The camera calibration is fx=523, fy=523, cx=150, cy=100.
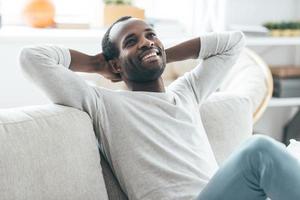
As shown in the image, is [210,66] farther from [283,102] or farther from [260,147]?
[283,102]

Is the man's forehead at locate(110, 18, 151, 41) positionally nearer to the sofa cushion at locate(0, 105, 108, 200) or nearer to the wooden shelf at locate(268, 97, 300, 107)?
the sofa cushion at locate(0, 105, 108, 200)

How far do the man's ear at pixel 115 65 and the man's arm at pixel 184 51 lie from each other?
202mm

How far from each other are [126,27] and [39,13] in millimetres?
1235

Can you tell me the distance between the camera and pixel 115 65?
1.73m

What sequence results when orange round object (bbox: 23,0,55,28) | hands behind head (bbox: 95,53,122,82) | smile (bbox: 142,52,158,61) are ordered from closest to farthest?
smile (bbox: 142,52,158,61)
hands behind head (bbox: 95,53,122,82)
orange round object (bbox: 23,0,55,28)

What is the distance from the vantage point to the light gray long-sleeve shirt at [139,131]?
5.00 feet

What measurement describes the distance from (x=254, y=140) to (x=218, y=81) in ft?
1.66

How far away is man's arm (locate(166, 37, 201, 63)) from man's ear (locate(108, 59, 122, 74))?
0.20 meters

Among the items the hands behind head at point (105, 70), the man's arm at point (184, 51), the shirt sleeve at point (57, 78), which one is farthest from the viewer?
the man's arm at point (184, 51)

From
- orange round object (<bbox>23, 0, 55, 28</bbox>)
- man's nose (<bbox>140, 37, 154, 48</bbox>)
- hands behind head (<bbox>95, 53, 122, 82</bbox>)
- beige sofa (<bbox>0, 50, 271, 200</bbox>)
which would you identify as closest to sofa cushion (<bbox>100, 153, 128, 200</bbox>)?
beige sofa (<bbox>0, 50, 271, 200</bbox>)

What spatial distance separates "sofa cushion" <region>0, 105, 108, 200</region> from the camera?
139cm

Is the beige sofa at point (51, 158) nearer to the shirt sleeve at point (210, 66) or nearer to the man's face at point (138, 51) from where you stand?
the man's face at point (138, 51)

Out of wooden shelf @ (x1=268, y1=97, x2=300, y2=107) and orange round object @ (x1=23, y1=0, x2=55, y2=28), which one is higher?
orange round object @ (x1=23, y1=0, x2=55, y2=28)

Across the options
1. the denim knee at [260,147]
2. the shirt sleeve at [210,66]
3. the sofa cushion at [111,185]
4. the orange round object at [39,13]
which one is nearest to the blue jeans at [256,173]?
the denim knee at [260,147]
